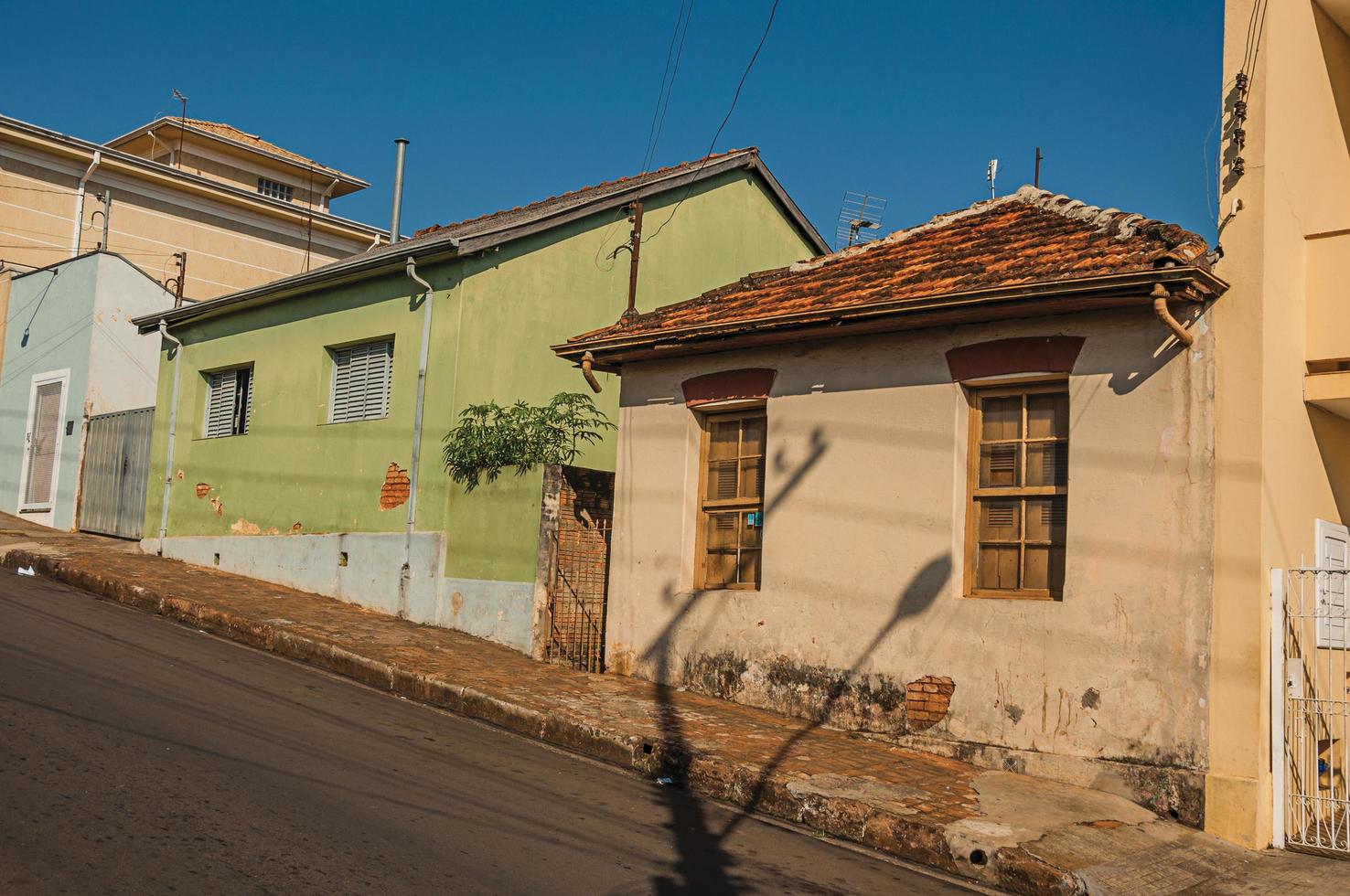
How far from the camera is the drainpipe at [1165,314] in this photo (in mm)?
8555

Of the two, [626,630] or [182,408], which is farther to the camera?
[182,408]

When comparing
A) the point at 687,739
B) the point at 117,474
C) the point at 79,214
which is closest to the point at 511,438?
the point at 687,739

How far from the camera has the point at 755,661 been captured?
11148mm

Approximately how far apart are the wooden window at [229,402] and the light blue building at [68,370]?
3.65 meters

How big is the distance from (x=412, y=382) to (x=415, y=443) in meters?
0.80

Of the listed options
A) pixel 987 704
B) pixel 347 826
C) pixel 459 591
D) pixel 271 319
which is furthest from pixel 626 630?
pixel 271 319

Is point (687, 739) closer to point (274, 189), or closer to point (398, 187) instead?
point (398, 187)

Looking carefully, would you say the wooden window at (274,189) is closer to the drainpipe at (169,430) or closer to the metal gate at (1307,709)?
the drainpipe at (169,430)

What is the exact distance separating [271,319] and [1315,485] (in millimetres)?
13578

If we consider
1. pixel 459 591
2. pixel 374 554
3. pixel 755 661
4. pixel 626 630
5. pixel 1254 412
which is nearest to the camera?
pixel 1254 412

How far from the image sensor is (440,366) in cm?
1488

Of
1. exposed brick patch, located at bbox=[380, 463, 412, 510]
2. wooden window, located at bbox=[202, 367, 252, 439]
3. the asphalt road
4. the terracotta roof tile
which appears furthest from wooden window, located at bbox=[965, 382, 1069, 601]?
wooden window, located at bbox=[202, 367, 252, 439]

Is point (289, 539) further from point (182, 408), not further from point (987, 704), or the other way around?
point (987, 704)

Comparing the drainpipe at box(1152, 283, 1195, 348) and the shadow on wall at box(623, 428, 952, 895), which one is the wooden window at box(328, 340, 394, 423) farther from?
the drainpipe at box(1152, 283, 1195, 348)
